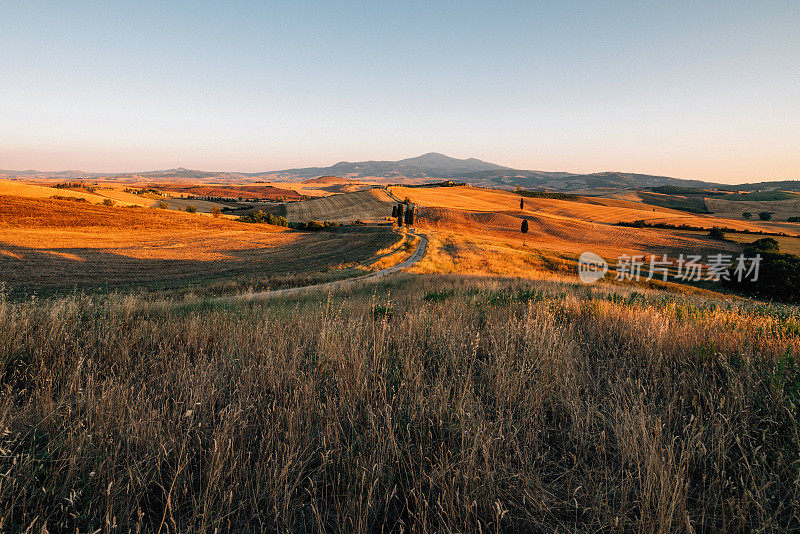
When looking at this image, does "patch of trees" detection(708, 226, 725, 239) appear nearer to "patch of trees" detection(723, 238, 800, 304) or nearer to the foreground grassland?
"patch of trees" detection(723, 238, 800, 304)

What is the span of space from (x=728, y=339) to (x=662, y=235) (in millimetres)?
92076

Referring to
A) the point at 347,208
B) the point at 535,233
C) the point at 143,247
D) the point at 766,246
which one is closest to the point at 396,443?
the point at 143,247

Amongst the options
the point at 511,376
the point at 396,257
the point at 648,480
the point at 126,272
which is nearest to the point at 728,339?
the point at 511,376

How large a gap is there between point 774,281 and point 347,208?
89127mm

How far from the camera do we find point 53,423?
2586mm

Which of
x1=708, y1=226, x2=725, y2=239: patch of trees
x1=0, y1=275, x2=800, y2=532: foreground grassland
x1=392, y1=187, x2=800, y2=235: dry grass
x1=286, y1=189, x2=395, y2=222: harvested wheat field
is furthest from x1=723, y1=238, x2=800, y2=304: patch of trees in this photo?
x1=286, y1=189, x2=395, y2=222: harvested wheat field

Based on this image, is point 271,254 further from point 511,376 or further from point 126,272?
point 511,376

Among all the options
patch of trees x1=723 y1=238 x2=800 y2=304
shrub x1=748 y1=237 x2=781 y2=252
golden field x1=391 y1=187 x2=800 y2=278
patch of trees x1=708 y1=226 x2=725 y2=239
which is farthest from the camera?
patch of trees x1=708 y1=226 x2=725 y2=239

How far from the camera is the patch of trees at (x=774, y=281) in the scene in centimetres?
4184

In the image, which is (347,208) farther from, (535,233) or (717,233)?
(717,233)

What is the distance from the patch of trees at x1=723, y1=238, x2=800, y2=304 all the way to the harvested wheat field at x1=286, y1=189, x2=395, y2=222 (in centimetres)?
6927

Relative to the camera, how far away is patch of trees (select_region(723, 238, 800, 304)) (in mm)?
41844

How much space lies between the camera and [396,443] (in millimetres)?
2473

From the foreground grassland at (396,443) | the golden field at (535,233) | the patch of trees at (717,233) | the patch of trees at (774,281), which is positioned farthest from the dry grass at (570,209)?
the foreground grassland at (396,443)
